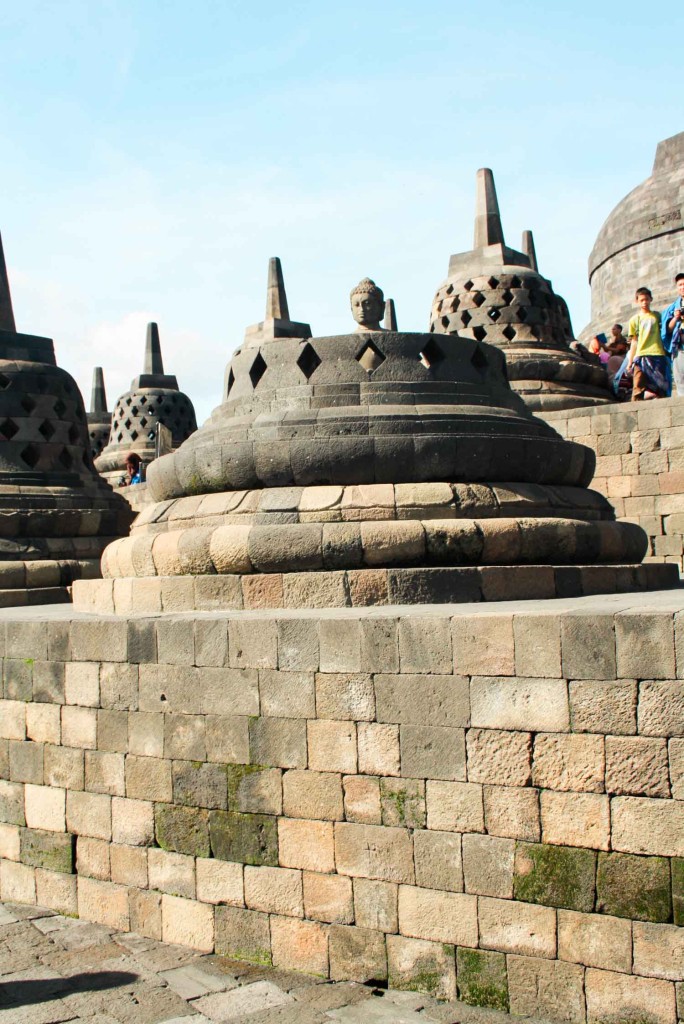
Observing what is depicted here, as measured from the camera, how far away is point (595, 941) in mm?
4586

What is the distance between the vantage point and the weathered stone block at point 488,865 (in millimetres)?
4836

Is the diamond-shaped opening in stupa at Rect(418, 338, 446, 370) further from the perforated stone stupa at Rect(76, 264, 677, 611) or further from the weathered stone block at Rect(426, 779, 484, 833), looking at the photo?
the weathered stone block at Rect(426, 779, 484, 833)

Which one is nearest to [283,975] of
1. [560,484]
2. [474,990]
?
[474,990]

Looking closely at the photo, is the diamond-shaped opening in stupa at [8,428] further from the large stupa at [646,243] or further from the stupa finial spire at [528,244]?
the large stupa at [646,243]

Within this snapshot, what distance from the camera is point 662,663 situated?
14.5 ft

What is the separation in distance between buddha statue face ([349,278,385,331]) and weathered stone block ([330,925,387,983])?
404 cm

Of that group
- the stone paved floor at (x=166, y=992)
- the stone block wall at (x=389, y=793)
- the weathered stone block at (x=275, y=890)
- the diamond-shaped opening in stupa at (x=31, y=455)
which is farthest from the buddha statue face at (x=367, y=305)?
the diamond-shaped opening in stupa at (x=31, y=455)

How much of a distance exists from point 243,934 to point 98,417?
905 inches

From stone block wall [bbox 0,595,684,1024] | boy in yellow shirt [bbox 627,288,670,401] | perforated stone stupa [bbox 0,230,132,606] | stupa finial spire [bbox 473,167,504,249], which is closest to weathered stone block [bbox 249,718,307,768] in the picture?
stone block wall [bbox 0,595,684,1024]

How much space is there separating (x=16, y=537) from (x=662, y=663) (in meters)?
7.62

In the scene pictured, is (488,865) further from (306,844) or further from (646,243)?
(646,243)

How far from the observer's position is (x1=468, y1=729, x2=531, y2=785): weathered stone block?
4816 millimetres

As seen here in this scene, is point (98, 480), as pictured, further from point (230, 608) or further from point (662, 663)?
point (662, 663)

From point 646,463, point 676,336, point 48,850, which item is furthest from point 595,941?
point 676,336
